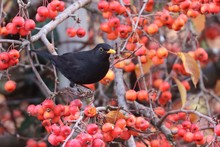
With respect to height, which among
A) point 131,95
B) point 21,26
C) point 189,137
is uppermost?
point 21,26

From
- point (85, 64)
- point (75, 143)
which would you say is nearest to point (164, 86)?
point (85, 64)

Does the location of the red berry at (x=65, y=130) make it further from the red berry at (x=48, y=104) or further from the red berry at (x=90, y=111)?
the red berry at (x=48, y=104)

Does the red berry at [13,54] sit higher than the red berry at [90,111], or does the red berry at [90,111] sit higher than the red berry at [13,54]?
the red berry at [13,54]

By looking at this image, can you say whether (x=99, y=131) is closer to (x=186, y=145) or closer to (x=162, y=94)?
(x=162, y=94)

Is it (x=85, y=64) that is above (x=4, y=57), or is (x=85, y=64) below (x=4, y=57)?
below

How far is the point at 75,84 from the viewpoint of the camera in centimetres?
335

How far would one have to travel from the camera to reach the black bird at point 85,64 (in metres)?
3.16

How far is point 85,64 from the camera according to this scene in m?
3.21

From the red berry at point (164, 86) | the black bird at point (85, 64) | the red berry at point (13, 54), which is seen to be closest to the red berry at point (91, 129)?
the red berry at point (13, 54)

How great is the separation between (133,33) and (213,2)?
449 millimetres

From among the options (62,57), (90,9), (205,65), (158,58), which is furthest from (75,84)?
(205,65)

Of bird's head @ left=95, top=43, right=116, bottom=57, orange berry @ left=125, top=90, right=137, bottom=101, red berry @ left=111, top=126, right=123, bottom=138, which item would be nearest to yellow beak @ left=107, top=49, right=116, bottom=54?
bird's head @ left=95, top=43, right=116, bottom=57

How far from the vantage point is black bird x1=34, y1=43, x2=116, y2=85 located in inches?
124

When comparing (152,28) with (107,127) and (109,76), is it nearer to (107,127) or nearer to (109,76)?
(109,76)
